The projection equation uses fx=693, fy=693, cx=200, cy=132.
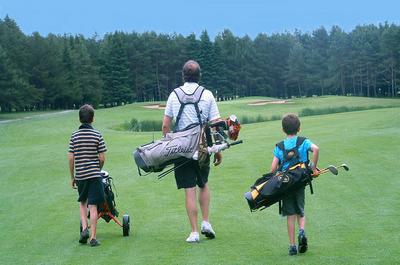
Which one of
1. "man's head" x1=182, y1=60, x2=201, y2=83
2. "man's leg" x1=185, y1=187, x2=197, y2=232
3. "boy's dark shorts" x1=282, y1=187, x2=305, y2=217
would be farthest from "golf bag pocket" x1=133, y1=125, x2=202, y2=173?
"boy's dark shorts" x1=282, y1=187, x2=305, y2=217

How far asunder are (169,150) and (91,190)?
1451mm

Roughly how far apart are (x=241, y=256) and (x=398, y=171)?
8.98m

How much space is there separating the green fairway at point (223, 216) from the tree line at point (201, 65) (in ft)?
214

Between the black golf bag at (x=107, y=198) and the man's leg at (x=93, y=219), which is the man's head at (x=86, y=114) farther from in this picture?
the man's leg at (x=93, y=219)

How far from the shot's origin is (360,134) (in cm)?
2453

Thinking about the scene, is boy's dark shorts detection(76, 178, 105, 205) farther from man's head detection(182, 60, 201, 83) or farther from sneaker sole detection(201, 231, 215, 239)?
man's head detection(182, 60, 201, 83)

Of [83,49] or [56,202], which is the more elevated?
[83,49]

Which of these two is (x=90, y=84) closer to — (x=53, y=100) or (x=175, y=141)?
(x=53, y=100)

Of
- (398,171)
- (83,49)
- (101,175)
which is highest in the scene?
(83,49)

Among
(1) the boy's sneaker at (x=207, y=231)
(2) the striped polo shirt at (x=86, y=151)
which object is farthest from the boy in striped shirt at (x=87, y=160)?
(1) the boy's sneaker at (x=207, y=231)

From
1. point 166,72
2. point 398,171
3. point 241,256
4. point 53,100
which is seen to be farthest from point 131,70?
point 241,256

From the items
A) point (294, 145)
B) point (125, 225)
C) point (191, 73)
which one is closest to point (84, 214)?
point (125, 225)

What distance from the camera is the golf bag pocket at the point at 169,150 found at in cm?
905

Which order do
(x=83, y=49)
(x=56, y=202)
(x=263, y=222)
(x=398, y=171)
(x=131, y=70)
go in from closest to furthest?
(x=263, y=222), (x=56, y=202), (x=398, y=171), (x=83, y=49), (x=131, y=70)
